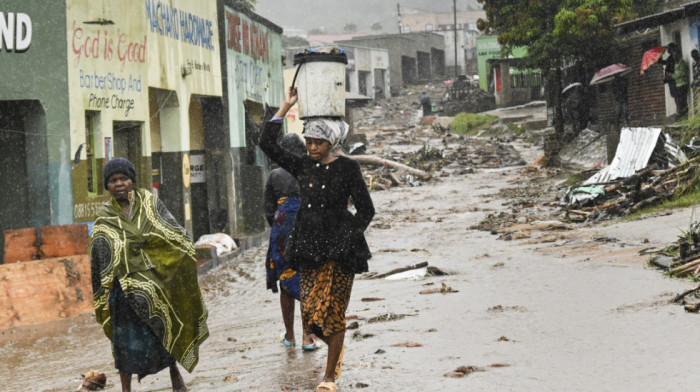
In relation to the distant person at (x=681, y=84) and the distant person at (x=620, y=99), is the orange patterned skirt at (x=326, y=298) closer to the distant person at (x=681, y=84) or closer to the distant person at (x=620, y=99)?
the distant person at (x=681, y=84)

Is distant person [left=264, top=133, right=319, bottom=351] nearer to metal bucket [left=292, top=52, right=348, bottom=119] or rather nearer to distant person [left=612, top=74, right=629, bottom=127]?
metal bucket [left=292, top=52, right=348, bottom=119]

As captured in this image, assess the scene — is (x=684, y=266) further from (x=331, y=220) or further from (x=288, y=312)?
(x=331, y=220)

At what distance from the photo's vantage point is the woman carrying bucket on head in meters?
5.94

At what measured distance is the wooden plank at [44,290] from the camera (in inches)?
408

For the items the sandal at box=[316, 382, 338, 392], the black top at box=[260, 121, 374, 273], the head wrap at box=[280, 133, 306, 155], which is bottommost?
the sandal at box=[316, 382, 338, 392]

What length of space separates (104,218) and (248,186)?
16.1 meters

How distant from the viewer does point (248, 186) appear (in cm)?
2212

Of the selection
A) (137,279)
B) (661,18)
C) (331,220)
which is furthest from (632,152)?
(137,279)

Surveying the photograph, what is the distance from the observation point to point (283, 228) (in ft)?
25.0

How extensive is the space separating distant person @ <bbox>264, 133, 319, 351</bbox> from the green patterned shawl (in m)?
1.29

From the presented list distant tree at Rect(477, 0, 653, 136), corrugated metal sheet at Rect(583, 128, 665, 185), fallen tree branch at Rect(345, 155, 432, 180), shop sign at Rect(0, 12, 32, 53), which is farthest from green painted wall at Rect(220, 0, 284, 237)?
distant tree at Rect(477, 0, 653, 136)

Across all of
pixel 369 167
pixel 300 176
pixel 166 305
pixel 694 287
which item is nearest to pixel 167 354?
pixel 166 305

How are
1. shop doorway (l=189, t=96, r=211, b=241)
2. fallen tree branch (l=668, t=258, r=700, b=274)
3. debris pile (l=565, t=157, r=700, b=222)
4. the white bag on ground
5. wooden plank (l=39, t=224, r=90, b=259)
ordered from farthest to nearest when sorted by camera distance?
shop doorway (l=189, t=96, r=211, b=241) → the white bag on ground → debris pile (l=565, t=157, r=700, b=222) → wooden plank (l=39, t=224, r=90, b=259) → fallen tree branch (l=668, t=258, r=700, b=274)

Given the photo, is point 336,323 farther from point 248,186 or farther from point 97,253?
point 248,186
